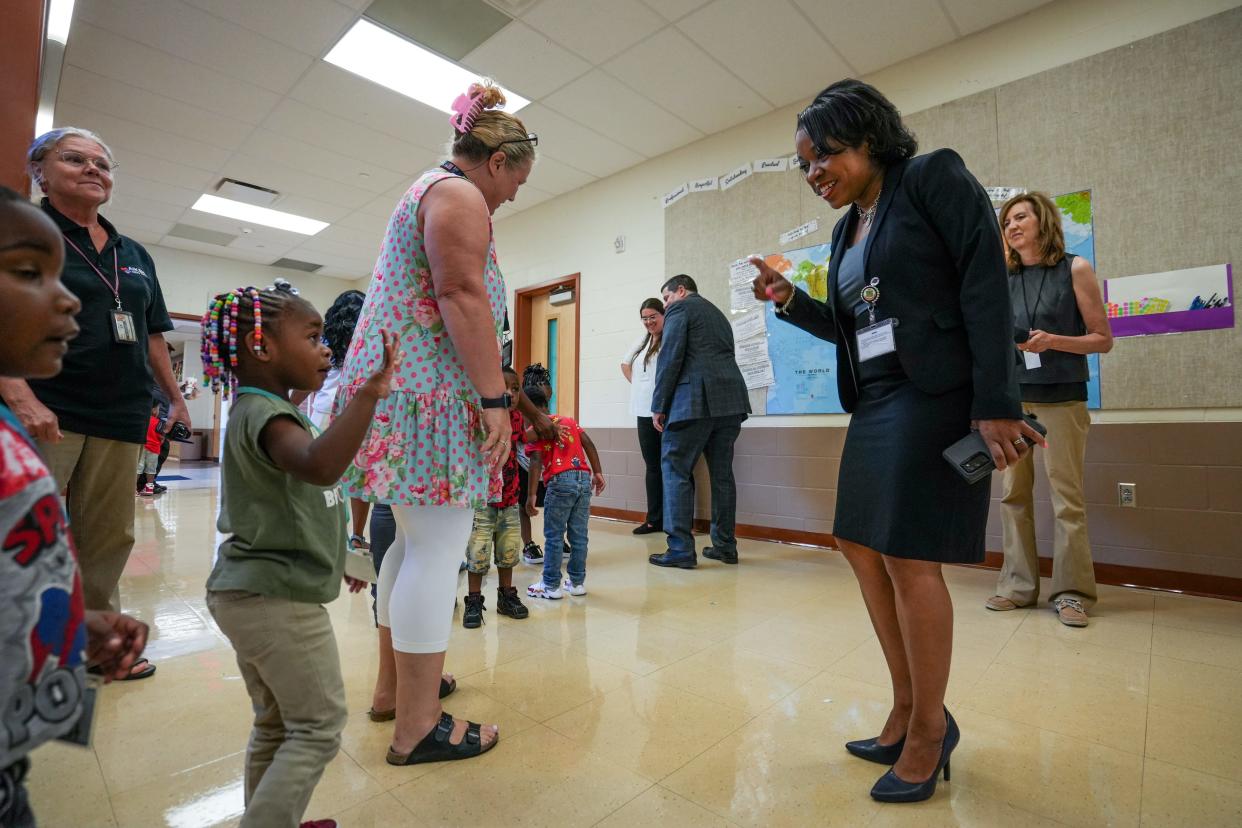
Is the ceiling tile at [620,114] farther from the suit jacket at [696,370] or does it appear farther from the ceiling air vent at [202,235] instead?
the ceiling air vent at [202,235]

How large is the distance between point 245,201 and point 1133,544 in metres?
7.34

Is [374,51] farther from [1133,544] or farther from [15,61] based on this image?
[1133,544]

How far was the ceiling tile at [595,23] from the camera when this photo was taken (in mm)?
3242

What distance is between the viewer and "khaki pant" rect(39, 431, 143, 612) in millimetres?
1622

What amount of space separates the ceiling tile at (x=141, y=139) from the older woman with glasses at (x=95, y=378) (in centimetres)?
375

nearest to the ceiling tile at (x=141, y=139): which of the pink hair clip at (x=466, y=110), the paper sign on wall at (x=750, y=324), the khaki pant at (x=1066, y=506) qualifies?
the paper sign on wall at (x=750, y=324)

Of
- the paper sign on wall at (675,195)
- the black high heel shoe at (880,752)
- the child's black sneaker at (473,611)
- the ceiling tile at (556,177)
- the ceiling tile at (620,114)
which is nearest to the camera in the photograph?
the black high heel shoe at (880,752)

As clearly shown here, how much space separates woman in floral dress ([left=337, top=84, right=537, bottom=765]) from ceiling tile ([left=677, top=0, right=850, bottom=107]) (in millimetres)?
2778

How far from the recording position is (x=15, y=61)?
1491mm

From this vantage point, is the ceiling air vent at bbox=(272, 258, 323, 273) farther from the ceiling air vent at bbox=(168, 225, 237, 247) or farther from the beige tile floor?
the beige tile floor

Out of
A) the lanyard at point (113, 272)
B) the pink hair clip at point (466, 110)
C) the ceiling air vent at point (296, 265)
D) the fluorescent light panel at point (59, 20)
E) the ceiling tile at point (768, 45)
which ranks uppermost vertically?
the ceiling air vent at point (296, 265)

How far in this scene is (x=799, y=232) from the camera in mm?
4043

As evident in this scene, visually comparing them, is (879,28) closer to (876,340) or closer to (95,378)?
(876,340)

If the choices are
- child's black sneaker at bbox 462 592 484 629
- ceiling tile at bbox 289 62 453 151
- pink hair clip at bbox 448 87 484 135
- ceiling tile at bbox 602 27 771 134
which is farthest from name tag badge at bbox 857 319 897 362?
ceiling tile at bbox 289 62 453 151
